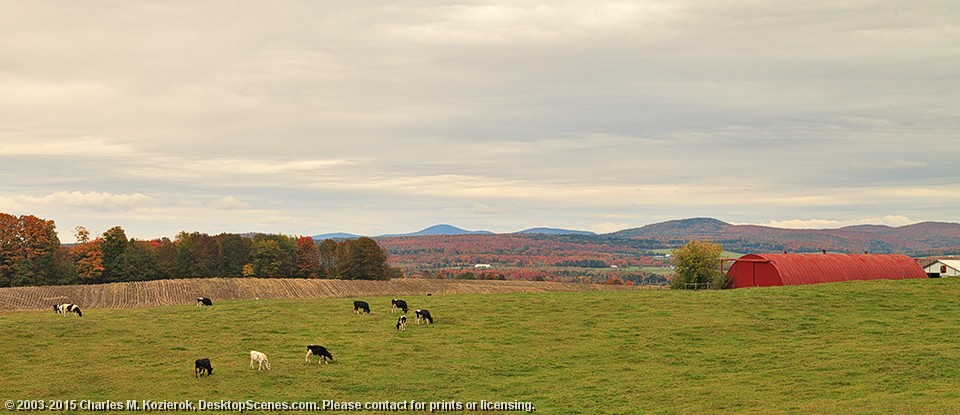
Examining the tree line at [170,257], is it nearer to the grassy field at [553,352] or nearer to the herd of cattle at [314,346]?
the herd of cattle at [314,346]

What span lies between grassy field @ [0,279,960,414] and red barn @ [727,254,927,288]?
1748cm

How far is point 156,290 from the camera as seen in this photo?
9244 cm

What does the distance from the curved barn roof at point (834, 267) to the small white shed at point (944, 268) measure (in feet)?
25.1

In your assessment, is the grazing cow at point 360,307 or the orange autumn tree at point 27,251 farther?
the orange autumn tree at point 27,251

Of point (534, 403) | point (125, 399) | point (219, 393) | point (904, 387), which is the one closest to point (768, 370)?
point (904, 387)

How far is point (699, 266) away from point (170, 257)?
8948 cm

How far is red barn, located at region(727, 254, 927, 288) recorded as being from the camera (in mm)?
80750

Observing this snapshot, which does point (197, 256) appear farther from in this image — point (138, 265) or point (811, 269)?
point (811, 269)

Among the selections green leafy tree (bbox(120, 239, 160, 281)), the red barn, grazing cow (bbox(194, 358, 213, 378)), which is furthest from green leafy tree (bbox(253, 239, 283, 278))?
grazing cow (bbox(194, 358, 213, 378))

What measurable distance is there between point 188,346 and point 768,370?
3198 cm

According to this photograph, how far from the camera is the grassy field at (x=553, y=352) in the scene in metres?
32.2

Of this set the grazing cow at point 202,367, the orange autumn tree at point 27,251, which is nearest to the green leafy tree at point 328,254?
the orange autumn tree at point 27,251

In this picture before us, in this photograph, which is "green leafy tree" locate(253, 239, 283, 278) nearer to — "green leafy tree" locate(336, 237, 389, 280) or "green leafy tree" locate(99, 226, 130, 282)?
"green leafy tree" locate(336, 237, 389, 280)

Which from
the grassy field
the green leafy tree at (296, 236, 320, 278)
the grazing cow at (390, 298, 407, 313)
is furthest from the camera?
the green leafy tree at (296, 236, 320, 278)
